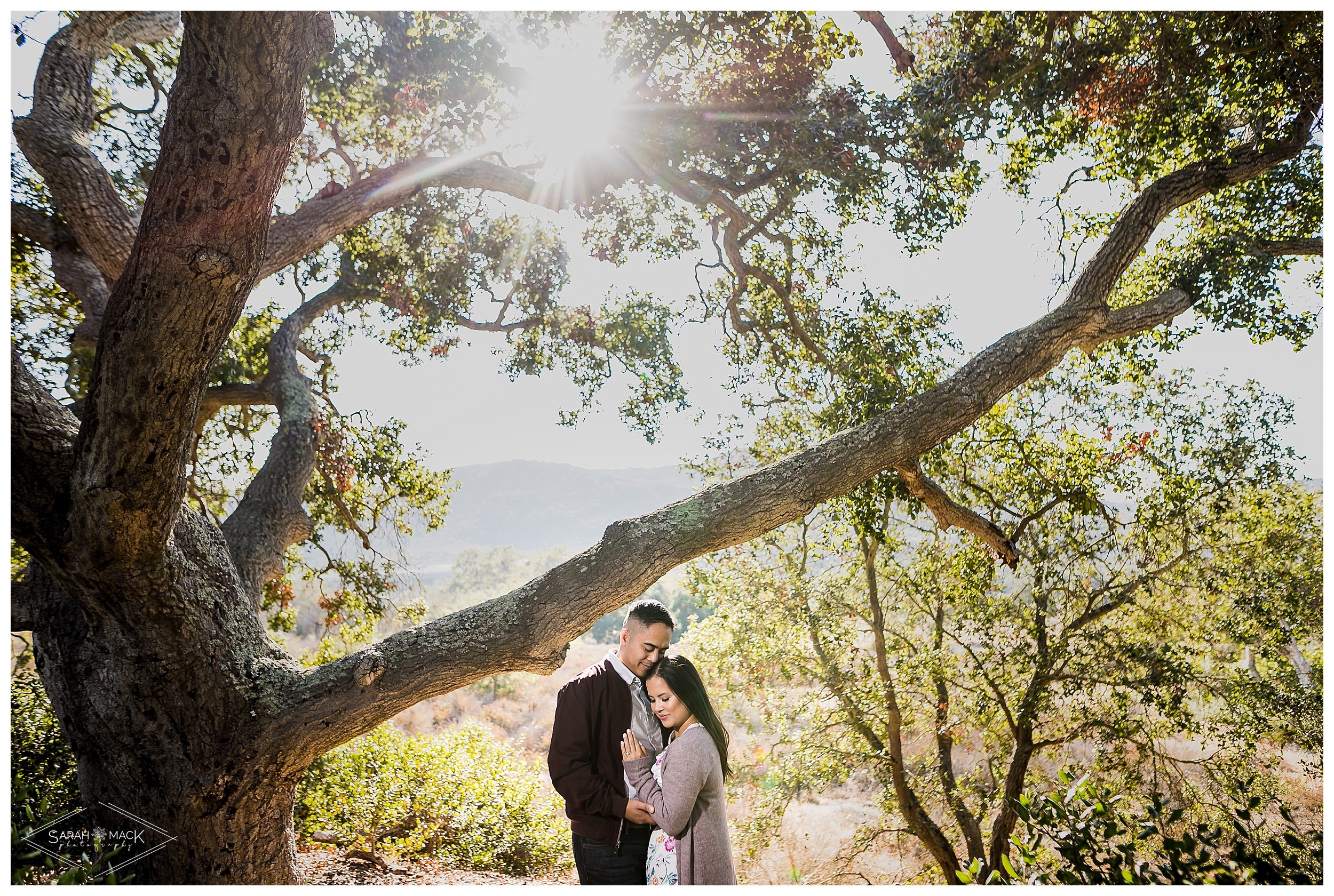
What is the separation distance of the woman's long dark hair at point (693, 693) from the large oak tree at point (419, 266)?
15.0 inches

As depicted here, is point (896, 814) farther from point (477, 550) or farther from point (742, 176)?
point (477, 550)

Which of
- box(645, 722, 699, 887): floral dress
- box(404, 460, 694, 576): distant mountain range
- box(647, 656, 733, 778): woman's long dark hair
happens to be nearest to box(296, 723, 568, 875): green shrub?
box(645, 722, 699, 887): floral dress

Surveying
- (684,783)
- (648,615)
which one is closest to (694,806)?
(684,783)

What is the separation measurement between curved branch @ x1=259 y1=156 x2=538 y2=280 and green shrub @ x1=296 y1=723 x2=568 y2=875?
4.74 meters

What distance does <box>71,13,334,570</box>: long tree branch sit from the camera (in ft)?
6.66

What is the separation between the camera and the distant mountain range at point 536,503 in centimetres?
5869

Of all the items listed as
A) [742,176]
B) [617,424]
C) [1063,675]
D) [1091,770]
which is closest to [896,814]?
[1091,770]

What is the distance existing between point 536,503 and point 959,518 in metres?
64.0

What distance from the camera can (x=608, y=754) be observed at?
270cm

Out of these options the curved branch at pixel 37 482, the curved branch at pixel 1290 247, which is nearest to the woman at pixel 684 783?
the curved branch at pixel 37 482

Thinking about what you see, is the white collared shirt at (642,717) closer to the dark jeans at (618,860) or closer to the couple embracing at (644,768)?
the couple embracing at (644,768)

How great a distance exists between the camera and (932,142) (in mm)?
3875

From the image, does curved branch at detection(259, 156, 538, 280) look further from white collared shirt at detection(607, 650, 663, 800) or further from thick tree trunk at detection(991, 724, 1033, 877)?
thick tree trunk at detection(991, 724, 1033, 877)
